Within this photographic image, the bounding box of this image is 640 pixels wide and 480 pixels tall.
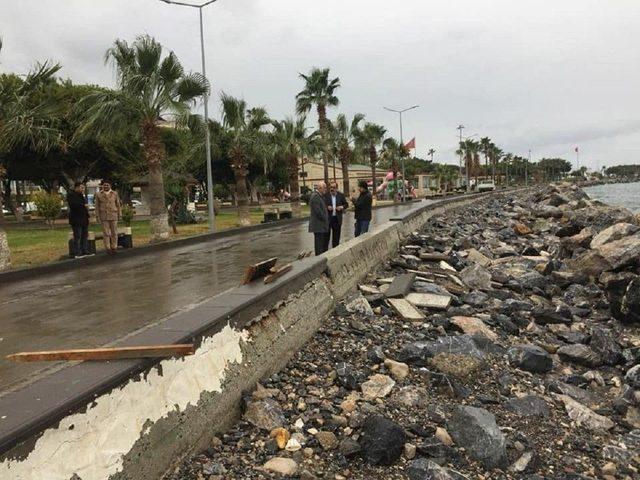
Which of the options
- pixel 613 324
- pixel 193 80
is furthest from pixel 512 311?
pixel 193 80

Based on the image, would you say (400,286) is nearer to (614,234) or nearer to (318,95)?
(614,234)

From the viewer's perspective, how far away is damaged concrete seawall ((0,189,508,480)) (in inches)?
106

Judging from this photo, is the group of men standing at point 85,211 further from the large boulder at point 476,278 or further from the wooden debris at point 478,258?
the wooden debris at point 478,258

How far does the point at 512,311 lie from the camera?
9.06m

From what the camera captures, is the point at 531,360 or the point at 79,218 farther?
the point at 79,218

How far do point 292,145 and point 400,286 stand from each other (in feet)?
77.6

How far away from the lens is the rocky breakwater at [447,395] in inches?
160

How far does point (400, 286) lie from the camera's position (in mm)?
9078

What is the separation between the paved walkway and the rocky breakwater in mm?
2145

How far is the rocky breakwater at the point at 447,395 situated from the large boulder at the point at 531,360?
17mm

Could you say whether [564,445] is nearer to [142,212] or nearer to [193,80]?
[193,80]

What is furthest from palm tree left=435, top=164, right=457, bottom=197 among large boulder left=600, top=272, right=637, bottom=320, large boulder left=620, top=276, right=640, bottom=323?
large boulder left=620, top=276, right=640, bottom=323

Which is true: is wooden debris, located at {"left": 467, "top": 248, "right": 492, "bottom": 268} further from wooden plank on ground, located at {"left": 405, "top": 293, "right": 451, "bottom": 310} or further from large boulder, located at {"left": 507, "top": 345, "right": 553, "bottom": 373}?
large boulder, located at {"left": 507, "top": 345, "right": 553, "bottom": 373}

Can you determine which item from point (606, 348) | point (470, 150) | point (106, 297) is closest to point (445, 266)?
point (606, 348)
